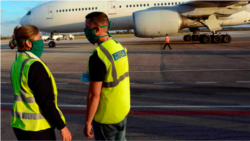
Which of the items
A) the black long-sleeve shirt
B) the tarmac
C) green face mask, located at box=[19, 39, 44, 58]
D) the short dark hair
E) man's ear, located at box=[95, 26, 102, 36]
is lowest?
the tarmac

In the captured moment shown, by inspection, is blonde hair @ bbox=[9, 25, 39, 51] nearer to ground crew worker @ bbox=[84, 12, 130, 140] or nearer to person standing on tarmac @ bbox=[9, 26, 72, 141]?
person standing on tarmac @ bbox=[9, 26, 72, 141]

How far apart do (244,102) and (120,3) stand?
60.6ft

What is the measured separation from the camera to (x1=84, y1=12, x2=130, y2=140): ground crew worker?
2.30 meters

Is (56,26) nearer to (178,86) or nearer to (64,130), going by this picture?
(178,86)

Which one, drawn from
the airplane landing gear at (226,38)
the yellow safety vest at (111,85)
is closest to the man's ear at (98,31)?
the yellow safety vest at (111,85)

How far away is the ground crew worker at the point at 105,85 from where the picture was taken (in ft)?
7.54

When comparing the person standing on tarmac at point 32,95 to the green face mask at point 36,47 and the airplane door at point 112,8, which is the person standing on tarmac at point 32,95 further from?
the airplane door at point 112,8

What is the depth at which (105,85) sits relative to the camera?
2354mm

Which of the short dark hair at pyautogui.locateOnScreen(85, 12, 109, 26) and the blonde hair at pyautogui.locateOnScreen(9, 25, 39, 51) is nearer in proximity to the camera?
the blonde hair at pyautogui.locateOnScreen(9, 25, 39, 51)

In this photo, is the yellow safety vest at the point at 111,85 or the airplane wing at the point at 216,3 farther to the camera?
the airplane wing at the point at 216,3

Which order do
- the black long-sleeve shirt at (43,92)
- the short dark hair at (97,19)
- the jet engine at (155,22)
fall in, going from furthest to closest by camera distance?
the jet engine at (155,22)
the short dark hair at (97,19)
the black long-sleeve shirt at (43,92)

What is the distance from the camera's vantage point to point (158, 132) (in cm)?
429

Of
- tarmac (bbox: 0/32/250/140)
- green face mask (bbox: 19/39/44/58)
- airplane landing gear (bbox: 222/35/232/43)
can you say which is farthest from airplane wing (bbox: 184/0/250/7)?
green face mask (bbox: 19/39/44/58)

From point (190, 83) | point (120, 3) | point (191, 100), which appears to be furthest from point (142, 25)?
point (191, 100)
